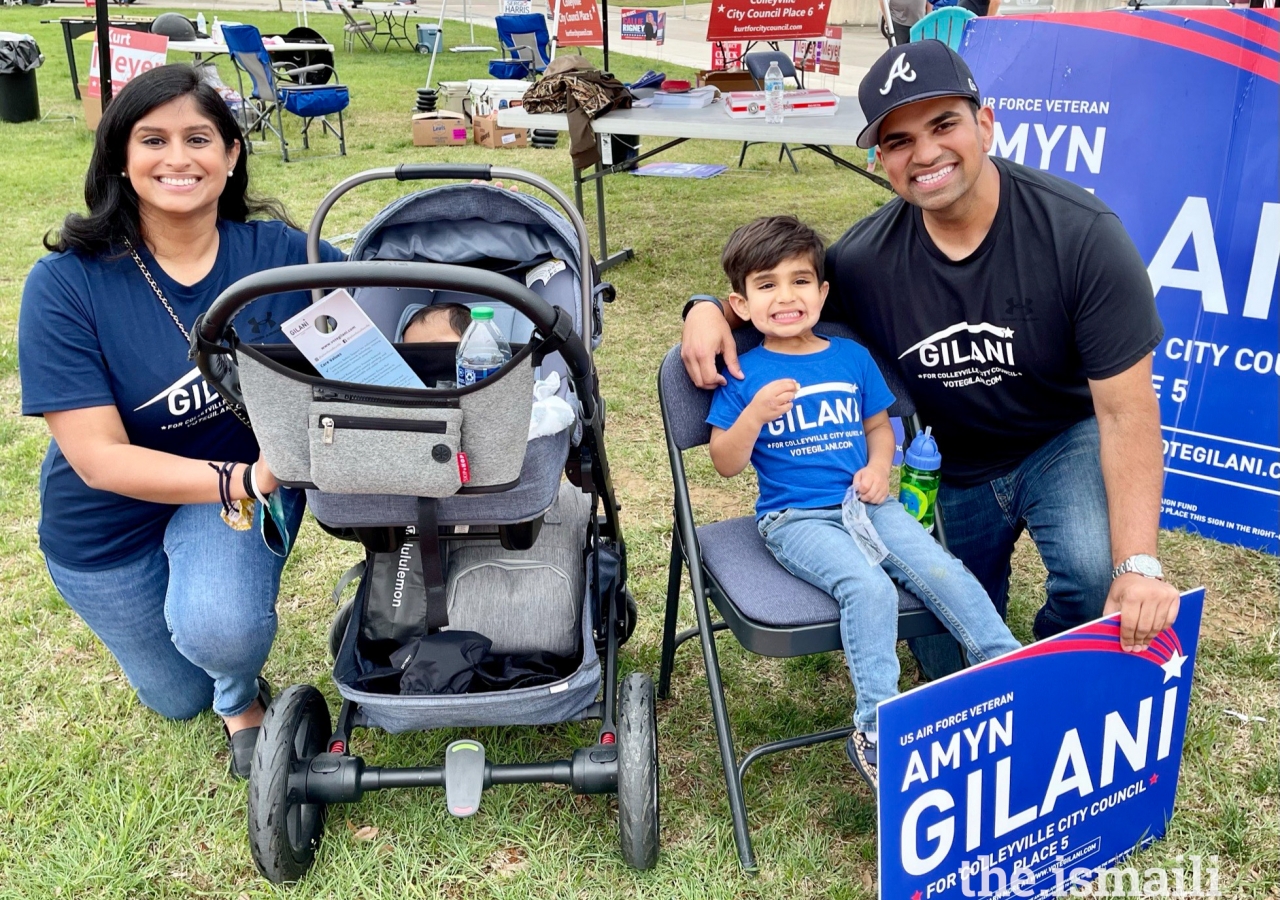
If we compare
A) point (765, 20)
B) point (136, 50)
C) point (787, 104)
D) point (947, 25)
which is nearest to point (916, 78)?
point (947, 25)

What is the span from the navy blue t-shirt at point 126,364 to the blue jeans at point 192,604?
0.06 meters

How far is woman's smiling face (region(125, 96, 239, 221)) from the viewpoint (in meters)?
2.08

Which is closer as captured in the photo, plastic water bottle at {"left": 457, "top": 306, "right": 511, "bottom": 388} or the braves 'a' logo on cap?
plastic water bottle at {"left": 457, "top": 306, "right": 511, "bottom": 388}

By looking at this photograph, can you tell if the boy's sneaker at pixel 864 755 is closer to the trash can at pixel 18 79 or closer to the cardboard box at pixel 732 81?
the cardboard box at pixel 732 81

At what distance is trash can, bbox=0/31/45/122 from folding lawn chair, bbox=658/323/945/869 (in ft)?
36.6

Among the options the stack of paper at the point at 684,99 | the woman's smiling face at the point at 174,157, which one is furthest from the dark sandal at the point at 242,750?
the stack of paper at the point at 684,99

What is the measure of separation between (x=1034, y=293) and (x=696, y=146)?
8.79 m

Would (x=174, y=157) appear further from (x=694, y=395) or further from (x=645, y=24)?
(x=645, y=24)

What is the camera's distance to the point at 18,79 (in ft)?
34.7

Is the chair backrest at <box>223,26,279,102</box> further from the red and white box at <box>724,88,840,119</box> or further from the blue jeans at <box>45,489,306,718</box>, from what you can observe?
the blue jeans at <box>45,489,306,718</box>

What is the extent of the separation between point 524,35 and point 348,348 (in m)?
12.8

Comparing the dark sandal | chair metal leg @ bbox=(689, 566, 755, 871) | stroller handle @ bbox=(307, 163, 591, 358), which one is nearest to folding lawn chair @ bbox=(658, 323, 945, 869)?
chair metal leg @ bbox=(689, 566, 755, 871)

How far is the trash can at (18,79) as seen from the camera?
34.1 feet

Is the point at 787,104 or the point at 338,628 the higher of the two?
the point at 787,104
